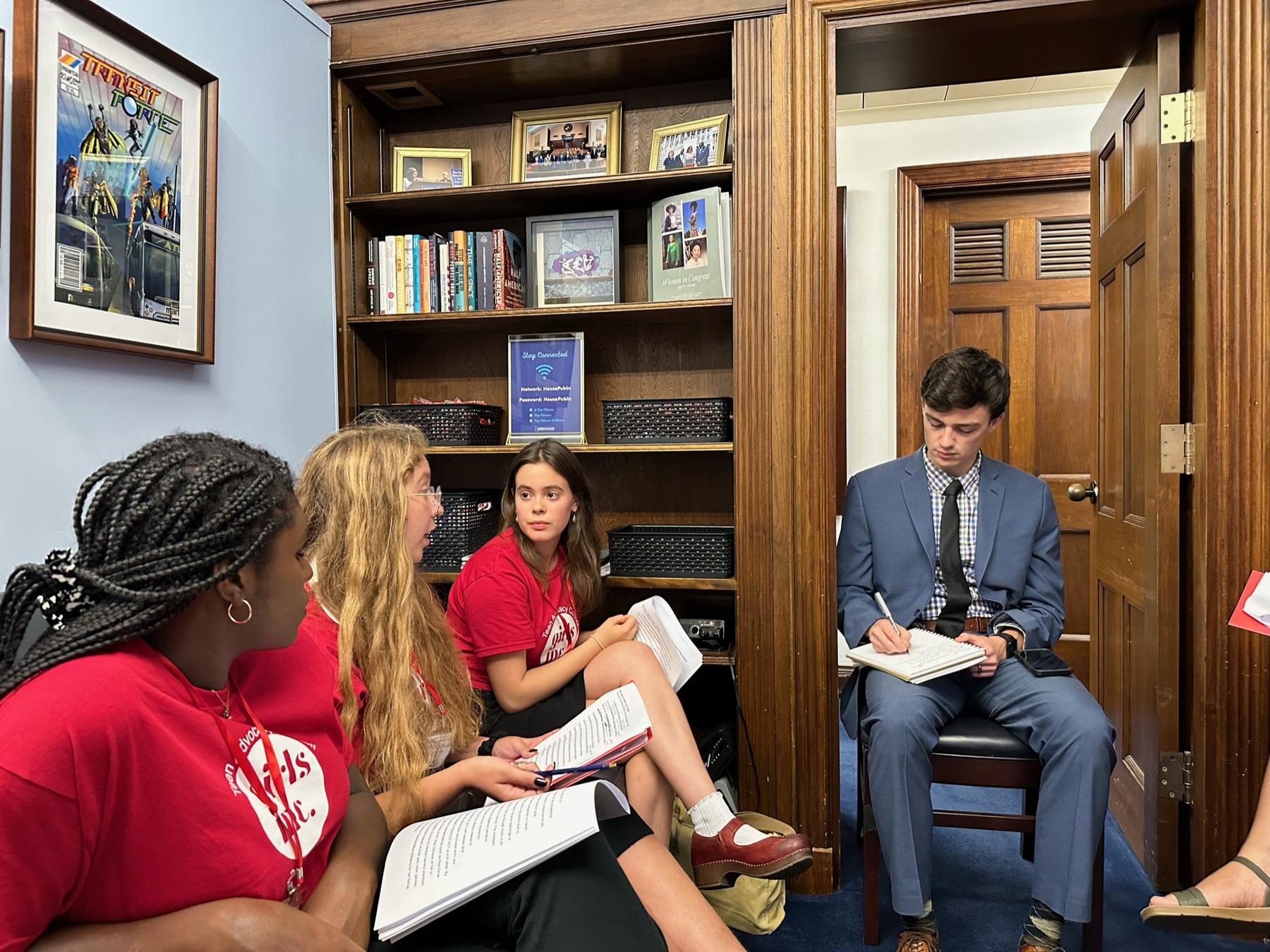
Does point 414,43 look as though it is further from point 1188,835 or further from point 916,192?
point 1188,835

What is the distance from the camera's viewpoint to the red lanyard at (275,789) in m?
0.92

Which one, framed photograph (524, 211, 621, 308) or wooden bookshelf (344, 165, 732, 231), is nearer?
wooden bookshelf (344, 165, 732, 231)

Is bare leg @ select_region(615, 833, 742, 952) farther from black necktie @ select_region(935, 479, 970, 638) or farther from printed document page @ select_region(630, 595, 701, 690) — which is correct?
black necktie @ select_region(935, 479, 970, 638)

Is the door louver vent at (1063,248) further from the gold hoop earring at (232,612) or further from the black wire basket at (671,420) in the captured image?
the gold hoop earring at (232,612)

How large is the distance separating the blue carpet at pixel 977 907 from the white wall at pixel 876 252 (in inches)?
64.6

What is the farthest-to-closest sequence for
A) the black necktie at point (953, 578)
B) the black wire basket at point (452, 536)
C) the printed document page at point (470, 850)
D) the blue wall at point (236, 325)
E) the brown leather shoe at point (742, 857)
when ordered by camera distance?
the black wire basket at point (452, 536) < the black necktie at point (953, 578) < the brown leather shoe at point (742, 857) < the blue wall at point (236, 325) < the printed document page at point (470, 850)

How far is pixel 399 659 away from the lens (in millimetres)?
1407

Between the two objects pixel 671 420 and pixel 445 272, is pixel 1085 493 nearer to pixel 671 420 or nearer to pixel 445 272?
pixel 671 420

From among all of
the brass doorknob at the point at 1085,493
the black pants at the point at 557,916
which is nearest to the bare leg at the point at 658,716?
the black pants at the point at 557,916

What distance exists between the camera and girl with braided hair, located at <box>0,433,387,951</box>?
0.73 metres

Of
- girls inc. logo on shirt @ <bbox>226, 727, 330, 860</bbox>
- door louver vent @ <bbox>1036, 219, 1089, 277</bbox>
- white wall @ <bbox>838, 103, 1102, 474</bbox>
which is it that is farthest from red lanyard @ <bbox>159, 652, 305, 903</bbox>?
door louver vent @ <bbox>1036, 219, 1089, 277</bbox>

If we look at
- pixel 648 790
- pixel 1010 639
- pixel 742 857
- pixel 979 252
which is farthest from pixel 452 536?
pixel 979 252

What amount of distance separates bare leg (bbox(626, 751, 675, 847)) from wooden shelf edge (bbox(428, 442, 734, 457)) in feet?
2.76

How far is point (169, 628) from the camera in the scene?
0.89 m
